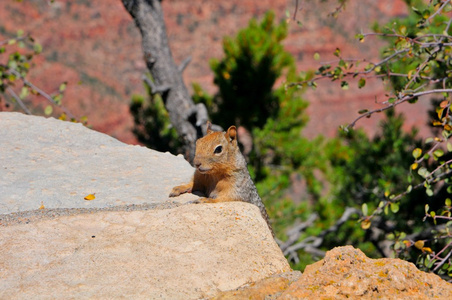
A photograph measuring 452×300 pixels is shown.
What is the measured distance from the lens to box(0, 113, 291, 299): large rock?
2471mm

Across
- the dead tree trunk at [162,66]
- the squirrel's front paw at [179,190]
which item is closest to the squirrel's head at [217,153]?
the squirrel's front paw at [179,190]

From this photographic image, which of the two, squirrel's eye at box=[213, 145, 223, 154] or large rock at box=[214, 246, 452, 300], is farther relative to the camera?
squirrel's eye at box=[213, 145, 223, 154]

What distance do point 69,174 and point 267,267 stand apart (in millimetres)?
1660

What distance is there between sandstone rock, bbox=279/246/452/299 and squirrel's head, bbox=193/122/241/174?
1.41m

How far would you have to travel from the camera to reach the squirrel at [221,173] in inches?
150

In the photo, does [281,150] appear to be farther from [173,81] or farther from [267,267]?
[267,267]

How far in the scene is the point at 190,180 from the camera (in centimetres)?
395

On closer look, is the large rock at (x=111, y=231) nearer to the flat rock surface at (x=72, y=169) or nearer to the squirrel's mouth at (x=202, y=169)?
the flat rock surface at (x=72, y=169)

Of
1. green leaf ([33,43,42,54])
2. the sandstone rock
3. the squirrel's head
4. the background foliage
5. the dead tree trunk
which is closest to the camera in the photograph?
the sandstone rock

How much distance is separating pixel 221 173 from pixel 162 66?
3.51m

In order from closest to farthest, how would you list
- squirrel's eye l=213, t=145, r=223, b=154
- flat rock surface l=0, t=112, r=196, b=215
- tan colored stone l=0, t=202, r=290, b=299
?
tan colored stone l=0, t=202, r=290, b=299, flat rock surface l=0, t=112, r=196, b=215, squirrel's eye l=213, t=145, r=223, b=154

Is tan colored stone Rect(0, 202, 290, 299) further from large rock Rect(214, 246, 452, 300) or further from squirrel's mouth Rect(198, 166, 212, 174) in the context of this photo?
squirrel's mouth Rect(198, 166, 212, 174)

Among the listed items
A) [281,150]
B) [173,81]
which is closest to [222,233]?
[173,81]

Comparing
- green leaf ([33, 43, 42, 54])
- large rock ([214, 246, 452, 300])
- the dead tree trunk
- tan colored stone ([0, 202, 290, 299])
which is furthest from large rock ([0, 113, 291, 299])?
the dead tree trunk
